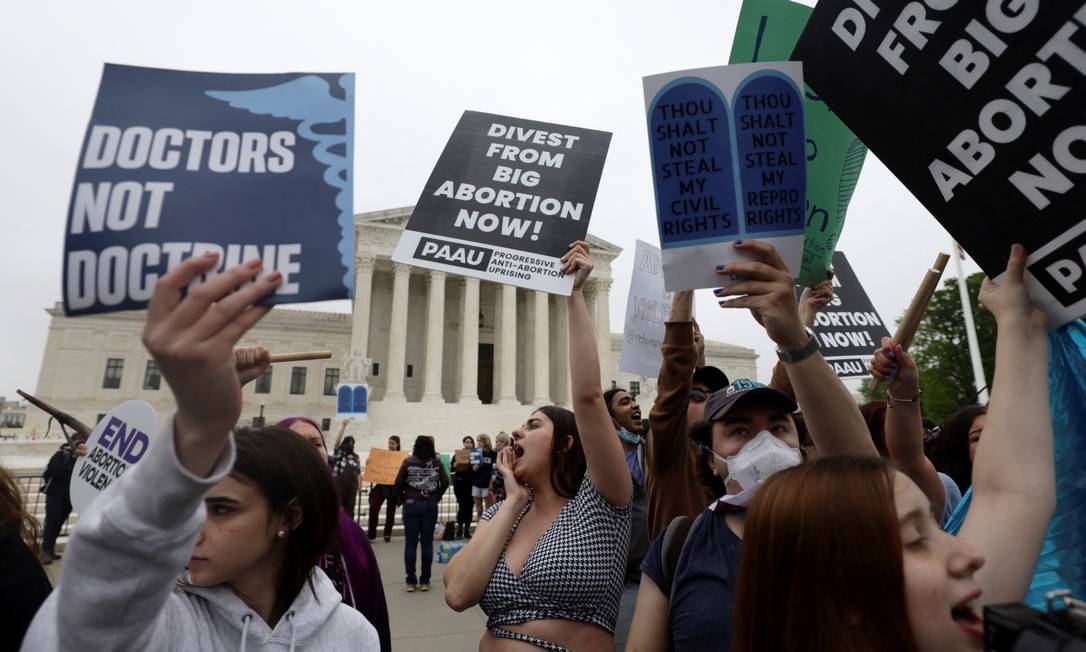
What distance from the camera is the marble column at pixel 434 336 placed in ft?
114

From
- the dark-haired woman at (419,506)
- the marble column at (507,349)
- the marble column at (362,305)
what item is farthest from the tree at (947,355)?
the marble column at (362,305)

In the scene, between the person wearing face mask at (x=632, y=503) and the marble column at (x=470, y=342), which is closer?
the person wearing face mask at (x=632, y=503)

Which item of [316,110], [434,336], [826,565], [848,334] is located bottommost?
[826,565]

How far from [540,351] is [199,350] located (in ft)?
121

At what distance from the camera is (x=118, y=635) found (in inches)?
39.0

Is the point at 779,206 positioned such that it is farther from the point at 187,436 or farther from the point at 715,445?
the point at 187,436

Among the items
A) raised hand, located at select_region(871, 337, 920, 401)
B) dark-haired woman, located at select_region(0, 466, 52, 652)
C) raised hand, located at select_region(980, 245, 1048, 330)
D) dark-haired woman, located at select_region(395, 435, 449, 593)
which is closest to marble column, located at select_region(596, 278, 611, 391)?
dark-haired woman, located at select_region(395, 435, 449, 593)

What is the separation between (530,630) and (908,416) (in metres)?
1.67

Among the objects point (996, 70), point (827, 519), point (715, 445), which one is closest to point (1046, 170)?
point (996, 70)

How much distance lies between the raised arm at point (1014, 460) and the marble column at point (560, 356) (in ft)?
124

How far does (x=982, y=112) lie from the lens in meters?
1.52

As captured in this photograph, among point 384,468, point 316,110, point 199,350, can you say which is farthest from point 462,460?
point 199,350

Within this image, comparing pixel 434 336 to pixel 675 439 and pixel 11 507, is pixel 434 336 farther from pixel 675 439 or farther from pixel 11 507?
pixel 11 507

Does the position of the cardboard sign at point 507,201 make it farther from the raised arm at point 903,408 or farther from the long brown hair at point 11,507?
the long brown hair at point 11,507
